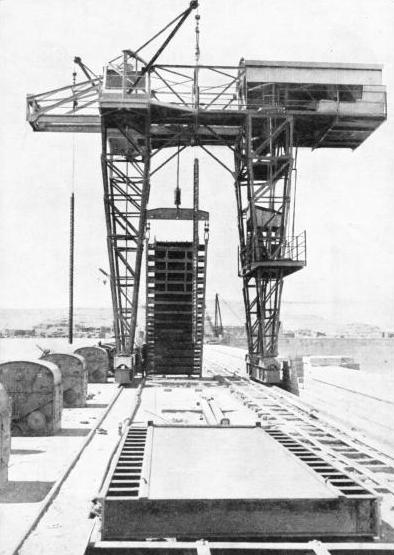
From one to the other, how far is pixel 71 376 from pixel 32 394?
4.27 m

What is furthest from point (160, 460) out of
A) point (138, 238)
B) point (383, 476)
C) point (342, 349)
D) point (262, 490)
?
point (342, 349)

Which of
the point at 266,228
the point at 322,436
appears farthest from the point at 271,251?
the point at 322,436

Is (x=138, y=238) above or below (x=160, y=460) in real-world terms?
above

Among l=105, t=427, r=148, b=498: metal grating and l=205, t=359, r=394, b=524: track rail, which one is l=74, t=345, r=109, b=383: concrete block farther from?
l=105, t=427, r=148, b=498: metal grating

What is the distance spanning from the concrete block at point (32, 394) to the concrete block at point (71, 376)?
3.58 m

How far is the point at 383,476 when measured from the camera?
8500 mm

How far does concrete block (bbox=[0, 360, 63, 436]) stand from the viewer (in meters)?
11.8

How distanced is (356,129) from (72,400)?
1403 cm

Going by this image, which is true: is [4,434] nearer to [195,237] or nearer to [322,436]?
[322,436]

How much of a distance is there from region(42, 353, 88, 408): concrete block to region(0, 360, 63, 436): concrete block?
141 inches

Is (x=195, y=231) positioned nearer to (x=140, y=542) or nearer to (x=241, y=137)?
(x=241, y=137)

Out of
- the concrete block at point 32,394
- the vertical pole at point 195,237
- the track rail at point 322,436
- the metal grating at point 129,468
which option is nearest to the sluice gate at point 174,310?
the vertical pole at point 195,237

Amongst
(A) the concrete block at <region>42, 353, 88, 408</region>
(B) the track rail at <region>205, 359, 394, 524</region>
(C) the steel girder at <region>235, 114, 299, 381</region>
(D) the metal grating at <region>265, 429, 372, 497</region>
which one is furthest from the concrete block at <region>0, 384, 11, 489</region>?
(C) the steel girder at <region>235, 114, 299, 381</region>

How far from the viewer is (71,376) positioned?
16094 mm
